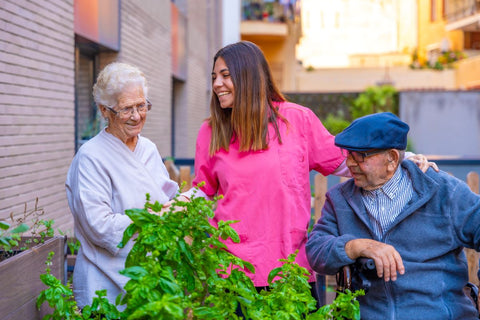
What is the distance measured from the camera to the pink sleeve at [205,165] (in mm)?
2760

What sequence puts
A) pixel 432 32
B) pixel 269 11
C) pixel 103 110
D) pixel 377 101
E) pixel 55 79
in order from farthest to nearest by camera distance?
pixel 432 32, pixel 269 11, pixel 377 101, pixel 55 79, pixel 103 110

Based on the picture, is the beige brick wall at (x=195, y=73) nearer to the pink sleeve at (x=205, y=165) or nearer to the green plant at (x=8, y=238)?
the pink sleeve at (x=205, y=165)

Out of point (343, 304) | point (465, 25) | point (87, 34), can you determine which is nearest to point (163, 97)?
point (87, 34)

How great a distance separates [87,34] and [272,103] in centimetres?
418

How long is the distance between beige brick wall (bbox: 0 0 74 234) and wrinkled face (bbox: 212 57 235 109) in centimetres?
230

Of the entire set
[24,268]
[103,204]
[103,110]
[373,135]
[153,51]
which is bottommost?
[24,268]

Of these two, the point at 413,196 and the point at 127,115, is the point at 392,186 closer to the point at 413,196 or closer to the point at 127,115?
the point at 413,196

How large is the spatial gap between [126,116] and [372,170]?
103cm

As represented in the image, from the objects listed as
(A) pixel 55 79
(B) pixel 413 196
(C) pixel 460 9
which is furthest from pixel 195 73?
(C) pixel 460 9

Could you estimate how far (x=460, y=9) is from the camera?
30.5 meters

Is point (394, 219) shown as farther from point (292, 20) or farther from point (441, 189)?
point (292, 20)

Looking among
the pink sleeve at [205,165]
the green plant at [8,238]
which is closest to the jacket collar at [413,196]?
the pink sleeve at [205,165]

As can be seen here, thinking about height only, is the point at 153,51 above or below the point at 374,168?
above

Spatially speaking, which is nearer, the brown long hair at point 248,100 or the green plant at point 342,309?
the green plant at point 342,309
